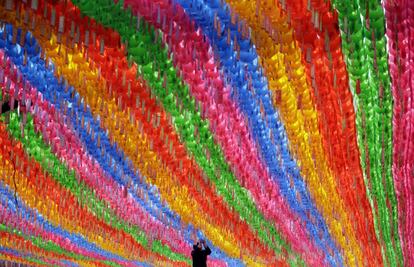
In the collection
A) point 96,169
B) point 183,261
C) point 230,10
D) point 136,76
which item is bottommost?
point 230,10

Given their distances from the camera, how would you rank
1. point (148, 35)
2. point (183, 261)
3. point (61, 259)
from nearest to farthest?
1. point (148, 35)
2. point (183, 261)
3. point (61, 259)

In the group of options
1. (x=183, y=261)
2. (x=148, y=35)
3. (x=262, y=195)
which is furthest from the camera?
(x=183, y=261)

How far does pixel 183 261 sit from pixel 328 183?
256 inches

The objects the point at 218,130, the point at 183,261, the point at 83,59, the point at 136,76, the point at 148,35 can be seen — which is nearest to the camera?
the point at 148,35

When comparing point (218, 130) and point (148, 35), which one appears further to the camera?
point (218, 130)

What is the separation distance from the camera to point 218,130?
5117 mm

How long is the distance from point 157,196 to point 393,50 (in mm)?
4238

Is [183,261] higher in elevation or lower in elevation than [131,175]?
higher

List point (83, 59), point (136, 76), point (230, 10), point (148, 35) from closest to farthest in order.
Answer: point (230, 10), point (148, 35), point (83, 59), point (136, 76)

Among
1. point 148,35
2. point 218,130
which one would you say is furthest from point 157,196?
point 148,35

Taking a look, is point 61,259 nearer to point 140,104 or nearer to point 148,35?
point 140,104

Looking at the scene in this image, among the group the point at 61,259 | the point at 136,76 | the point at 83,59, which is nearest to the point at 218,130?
the point at 136,76

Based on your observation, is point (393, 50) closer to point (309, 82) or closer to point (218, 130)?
point (309, 82)

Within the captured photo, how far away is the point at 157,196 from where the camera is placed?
7422mm
